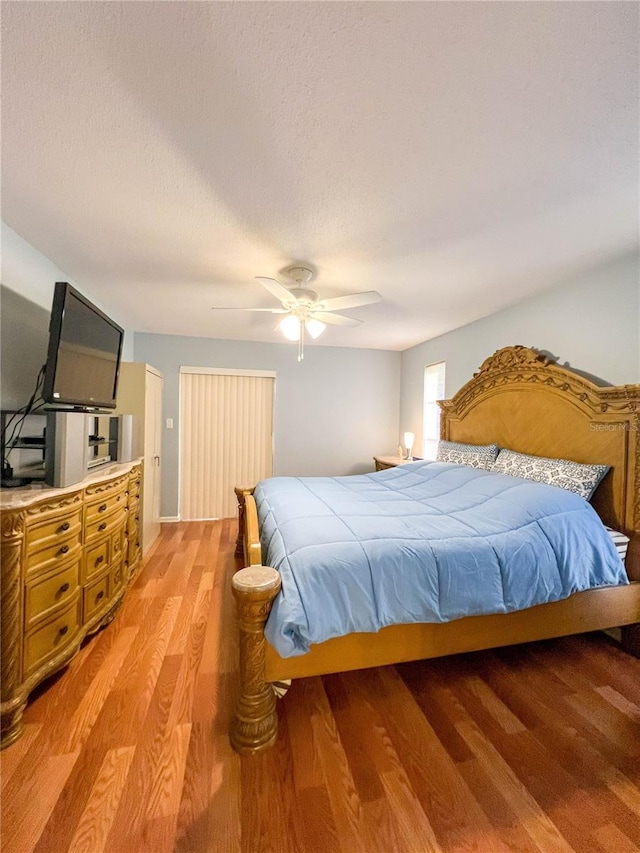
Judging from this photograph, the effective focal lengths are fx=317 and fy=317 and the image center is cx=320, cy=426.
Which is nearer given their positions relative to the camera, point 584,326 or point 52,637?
point 52,637

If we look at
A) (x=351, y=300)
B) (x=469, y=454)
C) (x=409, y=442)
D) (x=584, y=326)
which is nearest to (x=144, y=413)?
(x=351, y=300)

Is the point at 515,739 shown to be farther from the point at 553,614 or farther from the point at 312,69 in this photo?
the point at 312,69

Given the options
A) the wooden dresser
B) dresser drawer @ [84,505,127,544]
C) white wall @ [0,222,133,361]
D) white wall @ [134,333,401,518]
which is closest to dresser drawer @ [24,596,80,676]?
the wooden dresser

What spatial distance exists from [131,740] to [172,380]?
3538 mm

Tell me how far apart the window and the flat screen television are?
3.45 meters

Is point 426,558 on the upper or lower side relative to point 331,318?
lower

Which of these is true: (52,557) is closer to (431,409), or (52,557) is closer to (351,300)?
(351,300)

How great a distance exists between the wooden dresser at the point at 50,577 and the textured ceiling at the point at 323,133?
4.84 ft

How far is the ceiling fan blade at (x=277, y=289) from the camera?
1937 millimetres

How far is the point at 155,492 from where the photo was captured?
3.44m

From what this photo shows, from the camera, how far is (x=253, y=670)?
50.2 inches

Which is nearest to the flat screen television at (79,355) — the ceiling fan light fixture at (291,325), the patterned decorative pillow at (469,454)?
the ceiling fan light fixture at (291,325)

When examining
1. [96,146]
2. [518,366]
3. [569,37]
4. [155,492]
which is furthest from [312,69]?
[155,492]

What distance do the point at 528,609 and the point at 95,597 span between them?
240 cm
